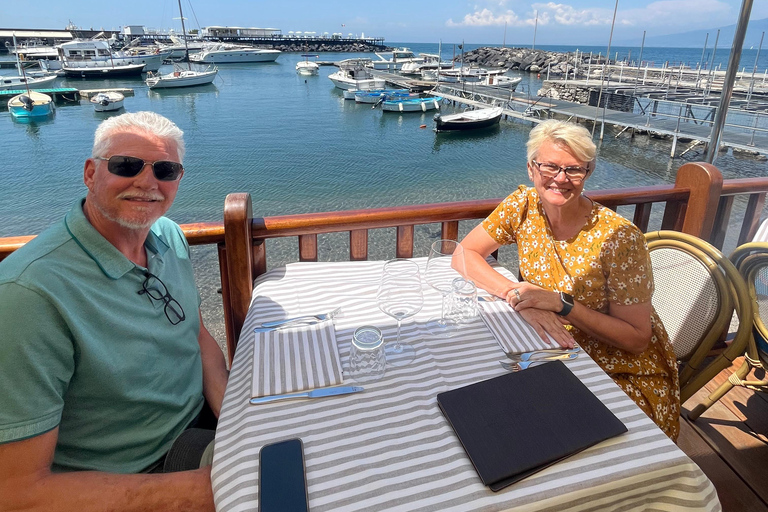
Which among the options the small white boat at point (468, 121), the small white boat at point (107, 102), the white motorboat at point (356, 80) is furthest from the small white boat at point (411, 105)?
the small white boat at point (107, 102)

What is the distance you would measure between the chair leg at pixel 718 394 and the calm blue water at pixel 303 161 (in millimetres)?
12768

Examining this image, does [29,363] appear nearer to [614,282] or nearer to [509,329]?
[509,329]

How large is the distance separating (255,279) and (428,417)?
1054mm

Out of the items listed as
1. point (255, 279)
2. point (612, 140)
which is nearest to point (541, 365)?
point (255, 279)

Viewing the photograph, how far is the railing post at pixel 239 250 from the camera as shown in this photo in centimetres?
171

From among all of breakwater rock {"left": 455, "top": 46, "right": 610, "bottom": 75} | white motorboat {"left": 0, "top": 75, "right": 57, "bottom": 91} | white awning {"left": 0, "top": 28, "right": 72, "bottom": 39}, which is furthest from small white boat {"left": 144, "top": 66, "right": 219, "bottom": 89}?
white awning {"left": 0, "top": 28, "right": 72, "bottom": 39}

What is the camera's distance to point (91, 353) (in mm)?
1081

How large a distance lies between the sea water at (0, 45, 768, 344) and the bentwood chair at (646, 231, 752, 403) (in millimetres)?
8277

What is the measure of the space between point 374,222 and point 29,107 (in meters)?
31.5

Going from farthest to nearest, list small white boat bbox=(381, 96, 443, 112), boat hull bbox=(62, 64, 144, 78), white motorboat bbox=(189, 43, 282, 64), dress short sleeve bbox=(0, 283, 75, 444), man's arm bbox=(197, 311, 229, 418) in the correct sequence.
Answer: white motorboat bbox=(189, 43, 282, 64) → boat hull bbox=(62, 64, 144, 78) → small white boat bbox=(381, 96, 443, 112) → man's arm bbox=(197, 311, 229, 418) → dress short sleeve bbox=(0, 283, 75, 444)

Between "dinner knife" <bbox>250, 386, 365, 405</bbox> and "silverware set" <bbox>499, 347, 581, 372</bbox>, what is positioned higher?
"dinner knife" <bbox>250, 386, 365, 405</bbox>

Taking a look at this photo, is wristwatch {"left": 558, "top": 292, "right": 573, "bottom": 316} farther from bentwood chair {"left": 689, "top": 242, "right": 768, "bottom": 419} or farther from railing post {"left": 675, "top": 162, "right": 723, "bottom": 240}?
railing post {"left": 675, "top": 162, "right": 723, "bottom": 240}

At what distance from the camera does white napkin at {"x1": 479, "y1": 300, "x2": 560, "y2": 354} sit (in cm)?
129

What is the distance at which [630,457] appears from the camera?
3.00 ft
